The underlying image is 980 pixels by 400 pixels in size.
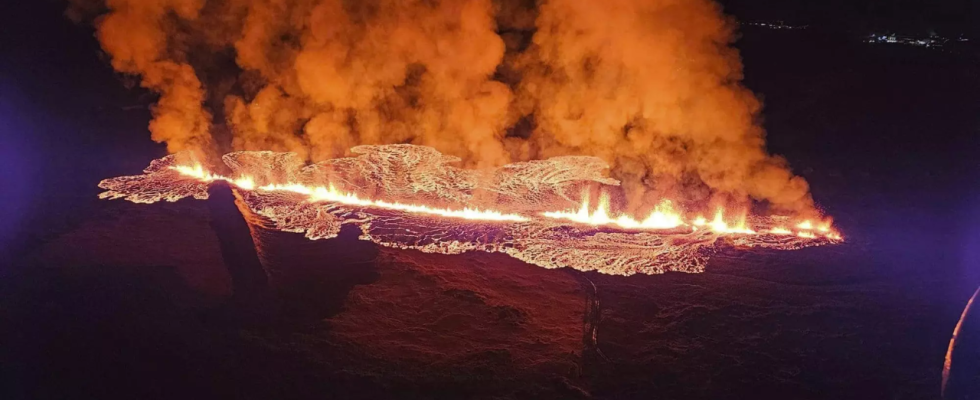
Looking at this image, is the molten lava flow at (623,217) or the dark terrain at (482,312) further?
the molten lava flow at (623,217)

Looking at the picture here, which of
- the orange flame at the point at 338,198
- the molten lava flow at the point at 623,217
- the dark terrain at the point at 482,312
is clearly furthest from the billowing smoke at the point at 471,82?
the dark terrain at the point at 482,312

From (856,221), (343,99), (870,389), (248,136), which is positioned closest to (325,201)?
(343,99)

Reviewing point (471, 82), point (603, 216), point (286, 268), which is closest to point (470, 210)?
point (603, 216)

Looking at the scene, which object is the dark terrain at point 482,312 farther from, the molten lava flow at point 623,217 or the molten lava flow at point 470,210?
the molten lava flow at point 623,217

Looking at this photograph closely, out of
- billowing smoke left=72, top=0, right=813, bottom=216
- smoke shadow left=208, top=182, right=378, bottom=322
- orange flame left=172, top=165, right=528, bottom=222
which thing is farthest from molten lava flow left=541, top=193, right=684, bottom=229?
smoke shadow left=208, top=182, right=378, bottom=322

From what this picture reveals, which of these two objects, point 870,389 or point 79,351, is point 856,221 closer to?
point 870,389
